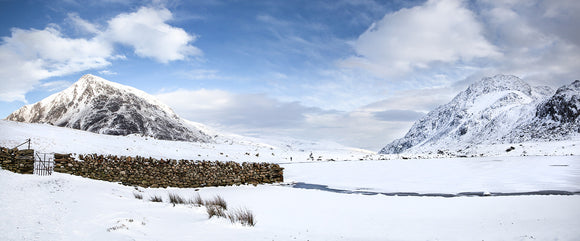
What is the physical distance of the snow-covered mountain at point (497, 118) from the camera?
226 feet

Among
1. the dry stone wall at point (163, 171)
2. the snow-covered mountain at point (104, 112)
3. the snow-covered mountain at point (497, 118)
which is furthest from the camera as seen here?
the snow-covered mountain at point (104, 112)

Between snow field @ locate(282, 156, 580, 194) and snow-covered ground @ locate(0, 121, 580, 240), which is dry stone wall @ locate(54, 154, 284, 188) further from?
snow field @ locate(282, 156, 580, 194)

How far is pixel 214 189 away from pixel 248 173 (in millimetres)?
3242

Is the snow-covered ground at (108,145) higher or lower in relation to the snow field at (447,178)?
higher

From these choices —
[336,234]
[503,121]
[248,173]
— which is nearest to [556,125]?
[503,121]

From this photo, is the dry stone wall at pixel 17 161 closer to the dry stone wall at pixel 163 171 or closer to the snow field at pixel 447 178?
the dry stone wall at pixel 163 171

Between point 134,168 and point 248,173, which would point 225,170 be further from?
point 134,168

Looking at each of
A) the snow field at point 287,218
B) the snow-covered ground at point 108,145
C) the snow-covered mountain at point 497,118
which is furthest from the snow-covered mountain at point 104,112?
the snow-covered mountain at point 497,118

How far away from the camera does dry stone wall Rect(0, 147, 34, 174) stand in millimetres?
14727

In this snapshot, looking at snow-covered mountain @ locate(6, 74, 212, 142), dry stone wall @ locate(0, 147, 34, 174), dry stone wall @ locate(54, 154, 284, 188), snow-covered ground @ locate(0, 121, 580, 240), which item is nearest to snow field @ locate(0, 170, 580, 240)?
snow-covered ground @ locate(0, 121, 580, 240)

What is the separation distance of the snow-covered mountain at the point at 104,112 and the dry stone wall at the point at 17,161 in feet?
246

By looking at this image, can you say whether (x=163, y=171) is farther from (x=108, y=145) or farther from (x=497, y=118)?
(x=497, y=118)

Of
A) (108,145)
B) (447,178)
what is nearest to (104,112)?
(108,145)

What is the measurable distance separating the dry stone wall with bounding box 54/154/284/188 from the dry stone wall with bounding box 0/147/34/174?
2.16m
